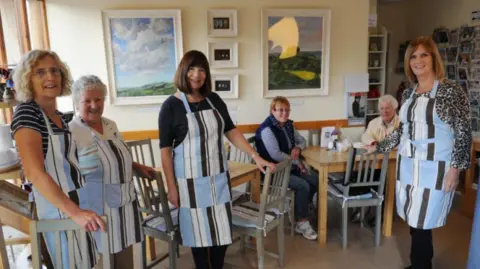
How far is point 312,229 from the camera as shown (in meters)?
3.02

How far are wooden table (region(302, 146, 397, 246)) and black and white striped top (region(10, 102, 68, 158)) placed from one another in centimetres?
200

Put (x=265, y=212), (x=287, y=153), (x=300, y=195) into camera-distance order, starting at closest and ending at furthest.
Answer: (x=265, y=212), (x=300, y=195), (x=287, y=153)

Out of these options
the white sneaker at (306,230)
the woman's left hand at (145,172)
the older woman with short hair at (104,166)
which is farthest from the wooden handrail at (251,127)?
the older woman with short hair at (104,166)

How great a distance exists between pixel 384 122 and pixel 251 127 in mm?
1200

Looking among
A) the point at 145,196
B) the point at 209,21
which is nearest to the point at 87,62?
the point at 209,21

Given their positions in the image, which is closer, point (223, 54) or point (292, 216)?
point (292, 216)

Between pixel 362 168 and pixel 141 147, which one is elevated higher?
pixel 141 147

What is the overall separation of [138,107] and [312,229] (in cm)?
182

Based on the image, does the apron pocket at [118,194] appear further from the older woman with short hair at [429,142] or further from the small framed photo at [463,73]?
the small framed photo at [463,73]

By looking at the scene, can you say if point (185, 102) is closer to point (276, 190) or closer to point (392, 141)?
point (276, 190)

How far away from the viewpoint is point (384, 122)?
3.30m

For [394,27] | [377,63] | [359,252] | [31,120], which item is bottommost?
[359,252]

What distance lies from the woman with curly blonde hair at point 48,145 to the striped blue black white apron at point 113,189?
0.10 metres

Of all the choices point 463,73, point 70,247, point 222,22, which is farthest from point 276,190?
point 463,73
